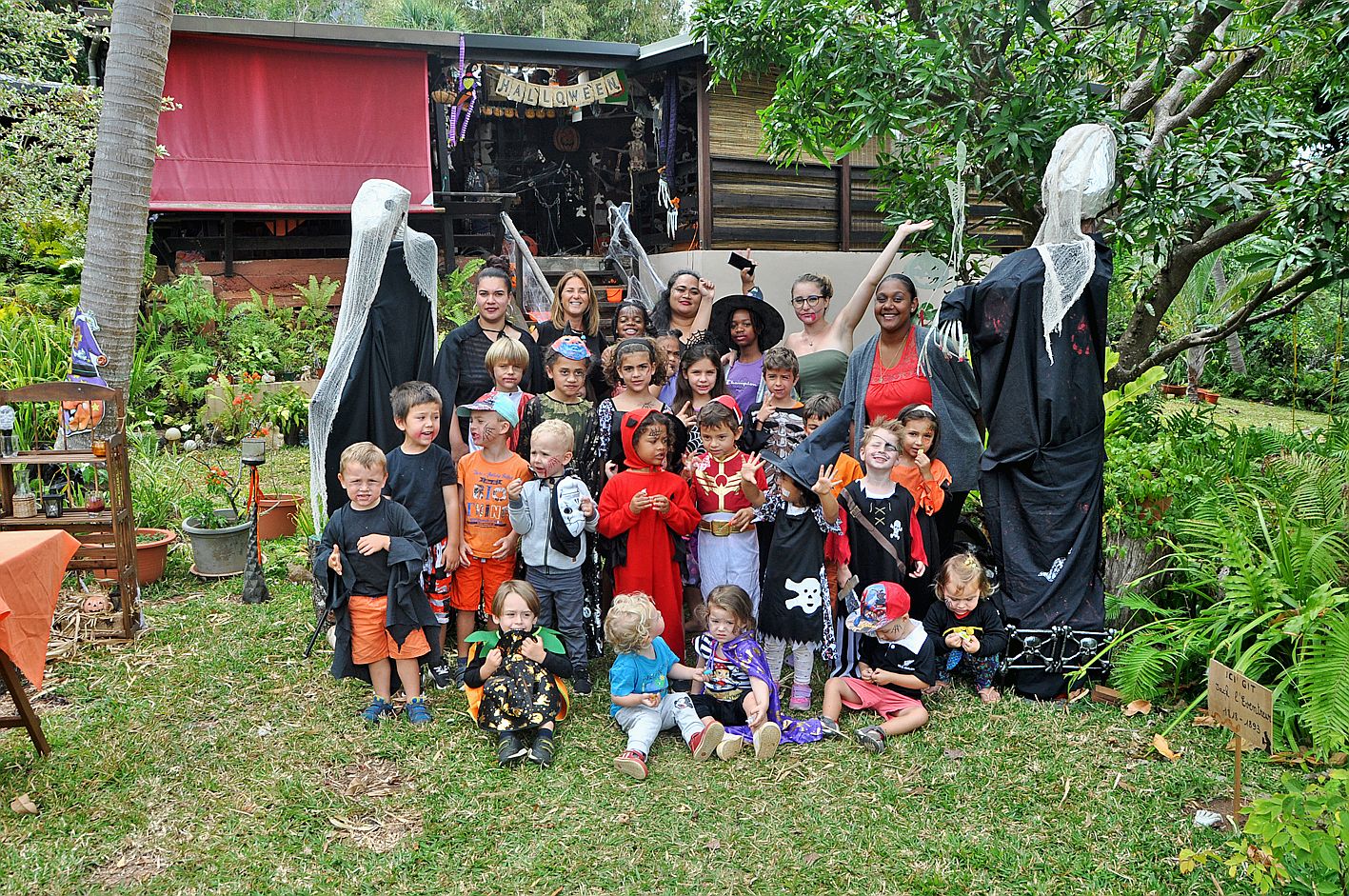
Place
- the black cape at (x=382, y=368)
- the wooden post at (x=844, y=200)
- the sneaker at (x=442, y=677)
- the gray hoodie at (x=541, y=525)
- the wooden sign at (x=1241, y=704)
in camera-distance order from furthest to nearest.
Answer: the wooden post at (x=844, y=200), the black cape at (x=382, y=368), the sneaker at (x=442, y=677), the gray hoodie at (x=541, y=525), the wooden sign at (x=1241, y=704)

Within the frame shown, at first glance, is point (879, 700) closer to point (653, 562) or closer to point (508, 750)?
point (653, 562)

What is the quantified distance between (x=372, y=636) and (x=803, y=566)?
1.95 metres

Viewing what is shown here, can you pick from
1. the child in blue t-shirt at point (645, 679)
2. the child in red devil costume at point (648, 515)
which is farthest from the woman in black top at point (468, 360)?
the child in blue t-shirt at point (645, 679)

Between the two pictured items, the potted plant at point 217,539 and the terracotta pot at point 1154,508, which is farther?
the potted plant at point 217,539

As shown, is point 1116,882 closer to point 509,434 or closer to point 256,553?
point 509,434

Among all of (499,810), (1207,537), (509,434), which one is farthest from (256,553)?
(1207,537)

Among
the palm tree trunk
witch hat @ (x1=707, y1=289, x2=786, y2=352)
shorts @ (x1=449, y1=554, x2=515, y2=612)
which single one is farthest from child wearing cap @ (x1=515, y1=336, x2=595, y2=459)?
the palm tree trunk

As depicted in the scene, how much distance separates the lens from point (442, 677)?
15.0 feet

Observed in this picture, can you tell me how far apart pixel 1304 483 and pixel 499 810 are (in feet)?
13.1

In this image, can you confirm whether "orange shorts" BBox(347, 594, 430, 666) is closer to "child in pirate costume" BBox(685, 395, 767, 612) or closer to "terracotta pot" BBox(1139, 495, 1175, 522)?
"child in pirate costume" BBox(685, 395, 767, 612)

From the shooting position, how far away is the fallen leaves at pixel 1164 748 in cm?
386

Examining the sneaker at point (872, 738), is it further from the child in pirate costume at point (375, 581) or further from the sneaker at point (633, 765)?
the child in pirate costume at point (375, 581)

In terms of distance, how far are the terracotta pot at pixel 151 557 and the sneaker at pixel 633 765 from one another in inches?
146

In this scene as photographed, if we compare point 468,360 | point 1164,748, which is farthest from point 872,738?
point 468,360
